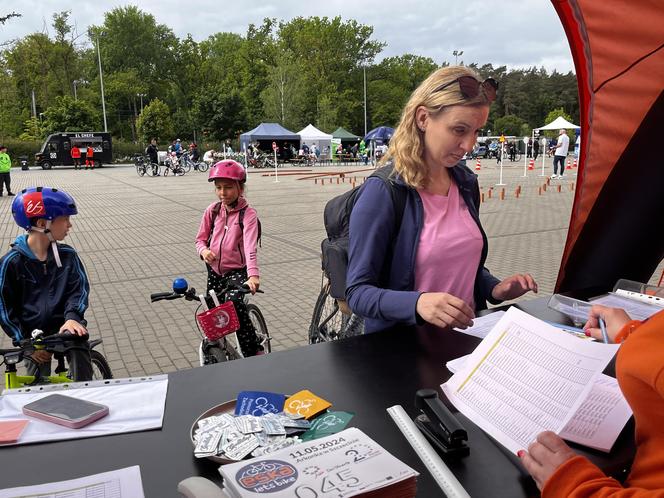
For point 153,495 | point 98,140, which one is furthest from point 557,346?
point 98,140

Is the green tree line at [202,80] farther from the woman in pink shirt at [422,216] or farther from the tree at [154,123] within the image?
the woman in pink shirt at [422,216]

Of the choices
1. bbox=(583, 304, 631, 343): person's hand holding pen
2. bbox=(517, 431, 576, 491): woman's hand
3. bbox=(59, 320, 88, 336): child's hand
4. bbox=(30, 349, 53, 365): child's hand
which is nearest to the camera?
bbox=(517, 431, 576, 491): woman's hand

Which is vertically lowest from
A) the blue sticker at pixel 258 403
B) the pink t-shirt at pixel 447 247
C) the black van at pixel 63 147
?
the blue sticker at pixel 258 403

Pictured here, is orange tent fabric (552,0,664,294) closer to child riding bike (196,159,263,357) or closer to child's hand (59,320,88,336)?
child riding bike (196,159,263,357)

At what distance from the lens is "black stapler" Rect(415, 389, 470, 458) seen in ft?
4.22

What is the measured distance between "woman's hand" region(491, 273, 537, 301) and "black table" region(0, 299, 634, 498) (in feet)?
1.27

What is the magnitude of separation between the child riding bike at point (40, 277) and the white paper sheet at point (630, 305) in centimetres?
243

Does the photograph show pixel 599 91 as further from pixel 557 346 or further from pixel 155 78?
pixel 155 78

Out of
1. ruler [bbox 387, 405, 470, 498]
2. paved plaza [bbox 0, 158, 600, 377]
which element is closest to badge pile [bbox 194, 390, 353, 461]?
ruler [bbox 387, 405, 470, 498]

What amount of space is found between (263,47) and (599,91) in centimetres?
7866

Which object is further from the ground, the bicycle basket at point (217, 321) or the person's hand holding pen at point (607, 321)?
the person's hand holding pen at point (607, 321)

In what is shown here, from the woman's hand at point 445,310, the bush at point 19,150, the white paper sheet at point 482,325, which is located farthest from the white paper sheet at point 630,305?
the bush at point 19,150

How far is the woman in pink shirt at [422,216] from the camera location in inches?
80.1

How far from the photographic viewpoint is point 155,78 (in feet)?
257
